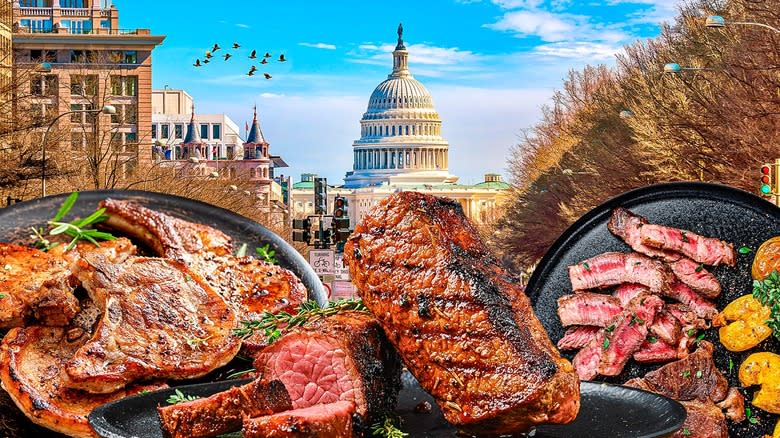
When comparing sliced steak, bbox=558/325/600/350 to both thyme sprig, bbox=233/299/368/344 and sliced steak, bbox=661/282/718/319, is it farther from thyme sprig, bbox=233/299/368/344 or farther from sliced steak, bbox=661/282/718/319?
thyme sprig, bbox=233/299/368/344

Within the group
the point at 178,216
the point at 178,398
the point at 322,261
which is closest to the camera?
the point at 178,398

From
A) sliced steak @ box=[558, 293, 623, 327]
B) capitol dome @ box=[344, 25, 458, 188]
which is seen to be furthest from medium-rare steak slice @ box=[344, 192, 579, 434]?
capitol dome @ box=[344, 25, 458, 188]

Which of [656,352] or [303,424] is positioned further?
[656,352]

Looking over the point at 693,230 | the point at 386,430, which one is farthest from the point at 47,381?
the point at 693,230

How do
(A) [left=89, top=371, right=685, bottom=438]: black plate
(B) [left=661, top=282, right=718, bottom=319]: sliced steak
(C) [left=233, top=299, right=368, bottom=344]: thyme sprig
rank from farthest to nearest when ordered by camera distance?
1. (B) [left=661, top=282, right=718, bottom=319]: sliced steak
2. (C) [left=233, top=299, right=368, bottom=344]: thyme sprig
3. (A) [left=89, top=371, right=685, bottom=438]: black plate

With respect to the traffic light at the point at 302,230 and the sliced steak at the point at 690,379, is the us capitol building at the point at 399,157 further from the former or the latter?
the sliced steak at the point at 690,379

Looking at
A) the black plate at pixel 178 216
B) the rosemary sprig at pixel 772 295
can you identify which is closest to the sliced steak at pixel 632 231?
the rosemary sprig at pixel 772 295

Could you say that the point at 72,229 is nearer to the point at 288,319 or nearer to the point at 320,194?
the point at 288,319
